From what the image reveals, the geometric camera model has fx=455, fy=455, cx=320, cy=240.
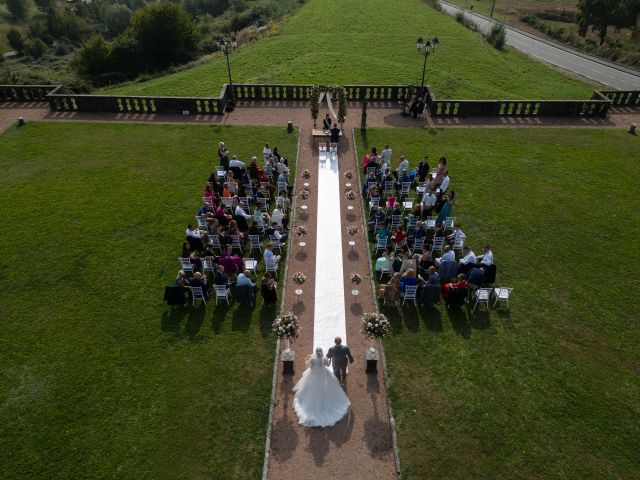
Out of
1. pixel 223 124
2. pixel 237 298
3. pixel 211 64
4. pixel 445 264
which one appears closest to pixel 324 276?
pixel 237 298

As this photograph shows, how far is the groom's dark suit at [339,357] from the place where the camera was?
13000 mm

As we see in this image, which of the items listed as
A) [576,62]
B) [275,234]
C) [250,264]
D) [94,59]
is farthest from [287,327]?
[576,62]

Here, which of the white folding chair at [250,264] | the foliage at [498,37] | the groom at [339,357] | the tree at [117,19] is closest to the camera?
the groom at [339,357]

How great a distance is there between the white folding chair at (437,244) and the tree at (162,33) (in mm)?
50008

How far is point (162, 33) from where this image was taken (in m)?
55.9

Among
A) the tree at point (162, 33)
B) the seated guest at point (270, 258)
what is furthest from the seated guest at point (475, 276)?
the tree at point (162, 33)

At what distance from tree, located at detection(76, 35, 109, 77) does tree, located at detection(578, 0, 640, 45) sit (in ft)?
219

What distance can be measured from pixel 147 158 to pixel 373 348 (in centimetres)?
1751

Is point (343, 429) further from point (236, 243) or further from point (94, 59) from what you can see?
point (94, 59)

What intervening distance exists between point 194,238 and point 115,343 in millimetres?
5020

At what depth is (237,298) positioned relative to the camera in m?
16.3

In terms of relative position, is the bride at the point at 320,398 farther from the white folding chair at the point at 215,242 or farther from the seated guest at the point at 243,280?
the white folding chair at the point at 215,242

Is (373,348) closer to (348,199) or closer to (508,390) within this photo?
(508,390)

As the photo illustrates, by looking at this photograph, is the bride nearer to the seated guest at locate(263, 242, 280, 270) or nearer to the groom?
the groom
